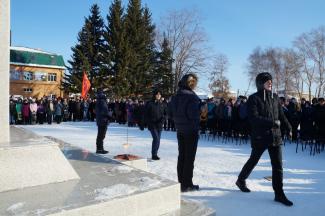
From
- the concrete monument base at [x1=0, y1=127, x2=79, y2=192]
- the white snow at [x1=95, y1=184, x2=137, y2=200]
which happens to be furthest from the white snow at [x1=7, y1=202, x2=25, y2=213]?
the white snow at [x1=95, y1=184, x2=137, y2=200]

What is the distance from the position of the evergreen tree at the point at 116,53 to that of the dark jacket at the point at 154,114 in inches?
1007

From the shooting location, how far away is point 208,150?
9.85 m

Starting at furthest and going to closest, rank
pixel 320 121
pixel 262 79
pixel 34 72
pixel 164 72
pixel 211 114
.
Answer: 1. pixel 34 72
2. pixel 164 72
3. pixel 211 114
4. pixel 320 121
5. pixel 262 79

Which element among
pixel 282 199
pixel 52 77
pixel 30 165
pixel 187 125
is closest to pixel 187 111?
pixel 187 125

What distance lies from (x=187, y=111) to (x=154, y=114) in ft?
8.76

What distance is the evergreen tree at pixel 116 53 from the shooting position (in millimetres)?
33500

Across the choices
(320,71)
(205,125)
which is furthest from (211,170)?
(320,71)

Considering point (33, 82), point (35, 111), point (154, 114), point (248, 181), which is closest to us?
point (248, 181)

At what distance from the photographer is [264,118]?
4.61 m

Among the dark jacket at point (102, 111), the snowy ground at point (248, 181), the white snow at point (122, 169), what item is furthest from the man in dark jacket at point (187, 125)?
the dark jacket at point (102, 111)

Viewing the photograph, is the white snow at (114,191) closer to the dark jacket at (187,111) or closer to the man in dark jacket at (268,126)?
the dark jacket at (187,111)

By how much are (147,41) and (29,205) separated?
33.7 meters

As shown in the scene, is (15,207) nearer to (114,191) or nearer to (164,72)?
(114,191)

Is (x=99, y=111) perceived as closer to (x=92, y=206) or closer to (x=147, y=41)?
(x=92, y=206)
